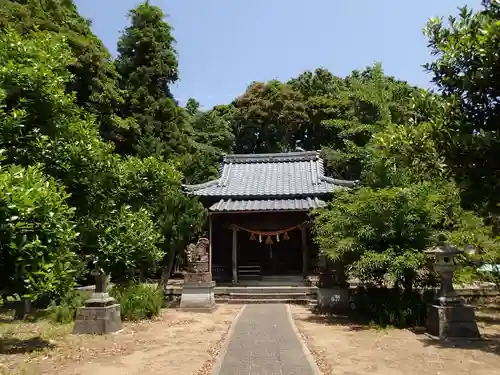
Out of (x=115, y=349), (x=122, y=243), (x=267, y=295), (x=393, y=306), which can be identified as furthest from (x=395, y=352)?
(x=267, y=295)

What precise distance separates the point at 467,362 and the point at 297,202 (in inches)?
494

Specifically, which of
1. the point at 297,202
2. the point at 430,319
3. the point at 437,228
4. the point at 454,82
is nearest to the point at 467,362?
the point at 430,319

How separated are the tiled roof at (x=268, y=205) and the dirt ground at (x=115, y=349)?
746cm

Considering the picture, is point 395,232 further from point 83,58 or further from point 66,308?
point 83,58

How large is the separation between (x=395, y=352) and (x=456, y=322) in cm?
187

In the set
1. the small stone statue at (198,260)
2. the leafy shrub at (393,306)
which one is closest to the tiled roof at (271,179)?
the small stone statue at (198,260)

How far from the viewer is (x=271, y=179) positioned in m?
22.2

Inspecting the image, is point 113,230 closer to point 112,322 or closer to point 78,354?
point 112,322

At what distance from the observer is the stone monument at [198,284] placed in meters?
14.8

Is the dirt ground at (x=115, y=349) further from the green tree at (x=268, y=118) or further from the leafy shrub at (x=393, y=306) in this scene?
the green tree at (x=268, y=118)

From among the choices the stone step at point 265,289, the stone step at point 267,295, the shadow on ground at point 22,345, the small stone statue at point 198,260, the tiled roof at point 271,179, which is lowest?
the shadow on ground at point 22,345

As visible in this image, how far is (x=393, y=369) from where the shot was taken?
6.43 m

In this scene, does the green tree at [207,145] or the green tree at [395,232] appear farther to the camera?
the green tree at [207,145]

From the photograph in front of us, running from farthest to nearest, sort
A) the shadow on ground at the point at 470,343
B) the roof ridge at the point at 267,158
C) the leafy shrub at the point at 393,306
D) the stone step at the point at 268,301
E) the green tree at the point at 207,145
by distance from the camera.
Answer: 1. the green tree at the point at 207,145
2. the roof ridge at the point at 267,158
3. the stone step at the point at 268,301
4. the leafy shrub at the point at 393,306
5. the shadow on ground at the point at 470,343
